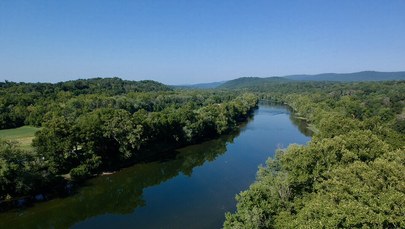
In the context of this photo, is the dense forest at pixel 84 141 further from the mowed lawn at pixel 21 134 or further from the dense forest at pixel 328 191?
the dense forest at pixel 328 191

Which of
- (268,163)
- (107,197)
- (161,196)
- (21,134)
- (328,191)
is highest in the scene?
(268,163)

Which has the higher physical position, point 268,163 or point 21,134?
point 268,163

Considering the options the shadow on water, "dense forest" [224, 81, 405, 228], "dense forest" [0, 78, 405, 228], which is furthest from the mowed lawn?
"dense forest" [224, 81, 405, 228]

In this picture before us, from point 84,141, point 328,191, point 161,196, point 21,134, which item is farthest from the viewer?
point 21,134

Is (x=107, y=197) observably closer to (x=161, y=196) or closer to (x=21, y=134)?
(x=161, y=196)

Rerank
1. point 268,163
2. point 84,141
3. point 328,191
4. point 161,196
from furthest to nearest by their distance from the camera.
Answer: point 84,141
point 161,196
point 268,163
point 328,191

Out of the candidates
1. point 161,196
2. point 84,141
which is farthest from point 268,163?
point 84,141

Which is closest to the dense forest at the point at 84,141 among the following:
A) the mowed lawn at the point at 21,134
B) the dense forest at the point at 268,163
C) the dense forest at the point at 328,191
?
the dense forest at the point at 268,163
